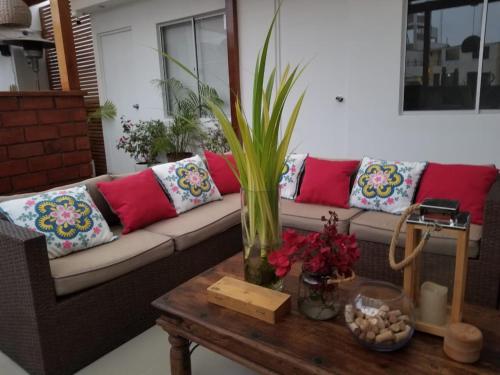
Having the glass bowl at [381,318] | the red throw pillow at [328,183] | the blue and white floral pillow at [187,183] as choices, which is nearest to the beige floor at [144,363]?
the glass bowl at [381,318]

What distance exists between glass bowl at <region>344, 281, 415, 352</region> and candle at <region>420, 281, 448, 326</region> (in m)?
0.08

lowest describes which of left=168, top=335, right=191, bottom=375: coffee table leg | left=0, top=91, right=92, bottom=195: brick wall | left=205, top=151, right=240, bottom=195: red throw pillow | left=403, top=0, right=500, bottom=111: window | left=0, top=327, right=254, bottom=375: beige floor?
left=0, top=327, right=254, bottom=375: beige floor

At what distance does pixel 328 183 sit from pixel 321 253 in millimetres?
1455

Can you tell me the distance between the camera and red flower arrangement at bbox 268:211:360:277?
1.30m

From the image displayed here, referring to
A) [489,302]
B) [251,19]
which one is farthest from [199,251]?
[251,19]

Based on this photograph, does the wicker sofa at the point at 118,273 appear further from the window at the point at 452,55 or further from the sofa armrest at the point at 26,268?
the window at the point at 452,55

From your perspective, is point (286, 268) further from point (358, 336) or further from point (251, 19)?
point (251, 19)

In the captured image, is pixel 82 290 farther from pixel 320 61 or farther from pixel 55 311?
pixel 320 61

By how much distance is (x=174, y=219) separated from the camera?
2.50m

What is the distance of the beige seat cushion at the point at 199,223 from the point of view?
Result: 2.29 m

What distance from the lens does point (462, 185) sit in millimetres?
2281

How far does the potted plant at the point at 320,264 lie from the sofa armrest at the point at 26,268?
954mm

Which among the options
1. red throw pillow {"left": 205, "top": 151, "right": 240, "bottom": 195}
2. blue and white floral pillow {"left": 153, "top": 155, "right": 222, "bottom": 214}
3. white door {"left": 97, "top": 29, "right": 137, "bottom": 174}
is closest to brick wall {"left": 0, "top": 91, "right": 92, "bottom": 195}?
blue and white floral pillow {"left": 153, "top": 155, "right": 222, "bottom": 214}

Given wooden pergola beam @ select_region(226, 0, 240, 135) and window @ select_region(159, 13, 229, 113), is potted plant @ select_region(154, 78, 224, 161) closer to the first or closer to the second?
window @ select_region(159, 13, 229, 113)
